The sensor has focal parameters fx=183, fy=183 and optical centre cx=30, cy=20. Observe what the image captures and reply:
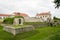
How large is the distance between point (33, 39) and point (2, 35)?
6.40 meters

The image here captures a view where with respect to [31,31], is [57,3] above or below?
above

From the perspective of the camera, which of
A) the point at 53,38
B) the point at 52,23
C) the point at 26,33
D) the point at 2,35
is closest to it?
the point at 53,38

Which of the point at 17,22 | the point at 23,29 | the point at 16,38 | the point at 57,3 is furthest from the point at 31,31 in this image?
the point at 57,3

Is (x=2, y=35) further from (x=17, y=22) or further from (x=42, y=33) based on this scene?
(x=17, y=22)

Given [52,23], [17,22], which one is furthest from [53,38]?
[52,23]

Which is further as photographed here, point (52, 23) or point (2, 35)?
point (52, 23)

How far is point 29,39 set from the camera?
3172cm

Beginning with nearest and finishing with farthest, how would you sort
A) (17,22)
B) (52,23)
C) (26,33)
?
1. (26,33)
2. (17,22)
3. (52,23)

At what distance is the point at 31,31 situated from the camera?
126ft

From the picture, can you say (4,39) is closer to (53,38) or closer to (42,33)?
(42,33)

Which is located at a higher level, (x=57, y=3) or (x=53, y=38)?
(x=57, y=3)

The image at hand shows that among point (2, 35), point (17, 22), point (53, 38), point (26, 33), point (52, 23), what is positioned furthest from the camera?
point (52, 23)

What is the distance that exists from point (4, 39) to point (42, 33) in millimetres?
7755

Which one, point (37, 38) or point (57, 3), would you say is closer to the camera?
point (57, 3)
